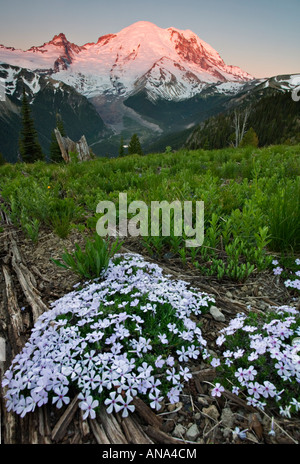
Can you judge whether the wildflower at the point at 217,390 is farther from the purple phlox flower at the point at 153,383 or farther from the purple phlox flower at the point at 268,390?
the purple phlox flower at the point at 153,383

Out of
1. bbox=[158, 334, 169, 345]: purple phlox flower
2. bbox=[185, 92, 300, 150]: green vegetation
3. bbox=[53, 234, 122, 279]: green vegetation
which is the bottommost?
bbox=[158, 334, 169, 345]: purple phlox flower

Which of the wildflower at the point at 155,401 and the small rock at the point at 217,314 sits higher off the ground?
the small rock at the point at 217,314

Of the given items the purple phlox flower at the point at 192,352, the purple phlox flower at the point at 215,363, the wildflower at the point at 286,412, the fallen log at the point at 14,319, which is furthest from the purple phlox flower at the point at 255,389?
the fallen log at the point at 14,319

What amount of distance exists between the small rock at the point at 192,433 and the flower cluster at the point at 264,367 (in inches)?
10.1

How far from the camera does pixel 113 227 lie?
15.2 ft

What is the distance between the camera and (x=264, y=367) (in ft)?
6.37

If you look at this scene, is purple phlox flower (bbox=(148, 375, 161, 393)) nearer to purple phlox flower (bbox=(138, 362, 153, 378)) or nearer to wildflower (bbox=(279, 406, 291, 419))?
purple phlox flower (bbox=(138, 362, 153, 378))

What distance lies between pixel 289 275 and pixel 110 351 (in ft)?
7.83

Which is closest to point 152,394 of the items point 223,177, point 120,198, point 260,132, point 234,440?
point 234,440

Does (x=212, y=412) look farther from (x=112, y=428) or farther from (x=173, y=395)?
(x=112, y=428)

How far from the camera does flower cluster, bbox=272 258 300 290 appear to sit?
9.45 ft

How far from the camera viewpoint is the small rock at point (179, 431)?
Answer: 5.25 ft

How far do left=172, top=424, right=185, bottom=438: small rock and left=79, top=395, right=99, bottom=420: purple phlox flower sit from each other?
1.74 ft

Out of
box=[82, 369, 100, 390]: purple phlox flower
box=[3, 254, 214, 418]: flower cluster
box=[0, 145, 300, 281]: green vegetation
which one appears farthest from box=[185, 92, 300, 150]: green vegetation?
box=[82, 369, 100, 390]: purple phlox flower
